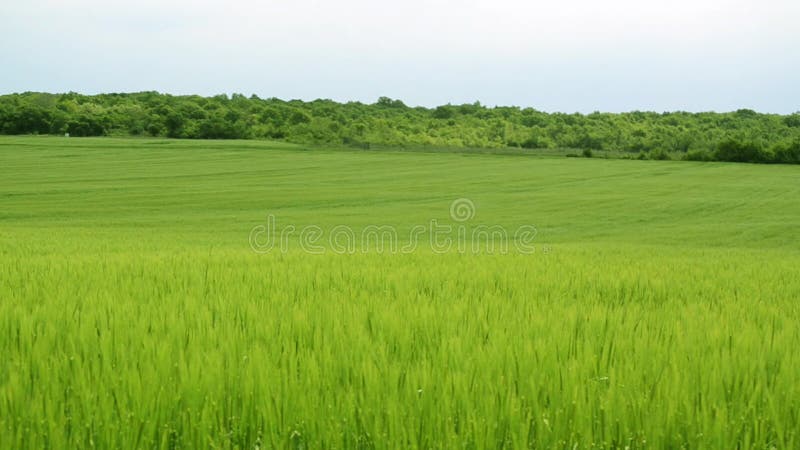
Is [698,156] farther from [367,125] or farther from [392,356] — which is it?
[392,356]

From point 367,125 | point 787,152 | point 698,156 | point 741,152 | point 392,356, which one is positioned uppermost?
point 367,125

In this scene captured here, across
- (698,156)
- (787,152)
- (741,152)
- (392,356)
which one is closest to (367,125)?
(698,156)

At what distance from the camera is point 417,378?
2.73 m

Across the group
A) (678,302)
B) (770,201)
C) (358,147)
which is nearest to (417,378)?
(678,302)

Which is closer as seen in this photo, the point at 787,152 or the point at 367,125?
the point at 787,152

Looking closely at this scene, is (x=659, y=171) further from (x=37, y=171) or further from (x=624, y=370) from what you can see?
(x=624, y=370)

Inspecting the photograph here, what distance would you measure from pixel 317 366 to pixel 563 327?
170 cm

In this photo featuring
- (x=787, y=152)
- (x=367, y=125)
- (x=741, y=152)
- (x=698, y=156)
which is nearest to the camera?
(x=787, y=152)

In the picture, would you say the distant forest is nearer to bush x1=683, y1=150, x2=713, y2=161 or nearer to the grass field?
bush x1=683, y1=150, x2=713, y2=161

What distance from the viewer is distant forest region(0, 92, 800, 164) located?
96.6 meters

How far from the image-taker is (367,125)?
333 ft

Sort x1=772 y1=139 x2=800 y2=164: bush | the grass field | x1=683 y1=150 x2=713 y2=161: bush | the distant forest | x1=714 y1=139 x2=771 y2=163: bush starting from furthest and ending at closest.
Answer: the distant forest → x1=683 y1=150 x2=713 y2=161: bush → x1=714 y1=139 x2=771 y2=163: bush → x1=772 y1=139 x2=800 y2=164: bush → the grass field

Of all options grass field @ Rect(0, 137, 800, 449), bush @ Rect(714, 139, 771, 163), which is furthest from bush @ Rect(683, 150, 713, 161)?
grass field @ Rect(0, 137, 800, 449)

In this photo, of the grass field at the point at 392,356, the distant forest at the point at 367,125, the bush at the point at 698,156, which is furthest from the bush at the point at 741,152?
the grass field at the point at 392,356
